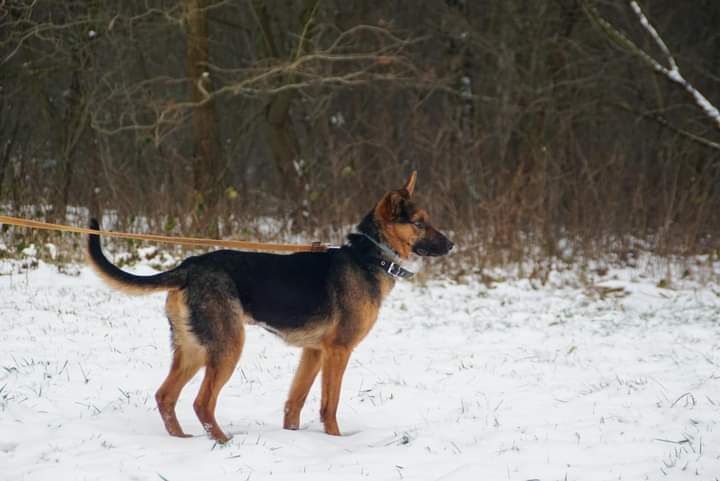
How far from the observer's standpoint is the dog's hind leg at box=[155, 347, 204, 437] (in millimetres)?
4602

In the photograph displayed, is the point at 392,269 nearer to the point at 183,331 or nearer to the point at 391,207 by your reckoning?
the point at 391,207

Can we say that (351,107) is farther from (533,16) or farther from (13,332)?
(13,332)

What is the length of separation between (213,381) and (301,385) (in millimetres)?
735

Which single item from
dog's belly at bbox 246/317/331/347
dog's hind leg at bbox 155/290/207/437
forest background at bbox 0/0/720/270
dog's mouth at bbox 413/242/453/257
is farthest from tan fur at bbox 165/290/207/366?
forest background at bbox 0/0/720/270

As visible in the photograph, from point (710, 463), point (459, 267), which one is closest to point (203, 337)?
point (710, 463)

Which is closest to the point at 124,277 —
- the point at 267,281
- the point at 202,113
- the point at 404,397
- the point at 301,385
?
the point at 267,281

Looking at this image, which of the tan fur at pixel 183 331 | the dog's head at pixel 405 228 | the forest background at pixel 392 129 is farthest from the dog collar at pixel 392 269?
the forest background at pixel 392 129

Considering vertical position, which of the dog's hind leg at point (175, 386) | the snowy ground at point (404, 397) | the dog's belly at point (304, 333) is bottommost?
the snowy ground at point (404, 397)

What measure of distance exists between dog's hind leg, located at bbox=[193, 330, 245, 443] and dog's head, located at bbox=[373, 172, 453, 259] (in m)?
1.46

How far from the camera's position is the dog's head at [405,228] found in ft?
17.8

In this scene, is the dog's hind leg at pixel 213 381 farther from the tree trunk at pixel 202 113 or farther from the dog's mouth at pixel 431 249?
the tree trunk at pixel 202 113

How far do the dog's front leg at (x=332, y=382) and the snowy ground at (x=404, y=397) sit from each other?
0.38 feet

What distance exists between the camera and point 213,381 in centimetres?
458

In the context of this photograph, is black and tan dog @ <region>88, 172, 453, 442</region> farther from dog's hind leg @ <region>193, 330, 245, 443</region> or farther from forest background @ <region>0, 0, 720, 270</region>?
forest background @ <region>0, 0, 720, 270</region>
